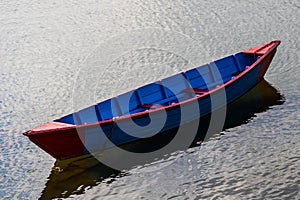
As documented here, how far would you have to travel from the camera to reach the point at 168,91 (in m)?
21.5

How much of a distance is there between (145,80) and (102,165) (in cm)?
724

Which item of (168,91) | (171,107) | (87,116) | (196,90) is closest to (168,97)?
(168,91)

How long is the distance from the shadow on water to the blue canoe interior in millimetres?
1516

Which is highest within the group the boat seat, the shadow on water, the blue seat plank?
the blue seat plank

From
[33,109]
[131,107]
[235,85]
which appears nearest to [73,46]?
[33,109]

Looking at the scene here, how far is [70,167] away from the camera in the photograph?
59.8ft

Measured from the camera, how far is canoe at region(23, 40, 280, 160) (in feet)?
57.8

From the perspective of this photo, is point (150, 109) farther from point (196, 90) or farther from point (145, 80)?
point (145, 80)

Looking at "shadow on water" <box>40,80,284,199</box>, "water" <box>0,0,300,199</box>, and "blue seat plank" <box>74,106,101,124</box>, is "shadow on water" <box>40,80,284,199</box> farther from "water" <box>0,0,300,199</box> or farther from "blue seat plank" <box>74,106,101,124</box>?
"blue seat plank" <box>74,106,101,124</box>

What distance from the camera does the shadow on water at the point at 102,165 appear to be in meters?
17.2

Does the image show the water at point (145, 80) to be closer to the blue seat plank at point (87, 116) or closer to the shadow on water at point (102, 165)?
the shadow on water at point (102, 165)

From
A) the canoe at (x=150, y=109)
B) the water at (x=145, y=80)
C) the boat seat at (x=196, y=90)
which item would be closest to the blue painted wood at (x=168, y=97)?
the canoe at (x=150, y=109)

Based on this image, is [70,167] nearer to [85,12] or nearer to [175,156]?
[175,156]

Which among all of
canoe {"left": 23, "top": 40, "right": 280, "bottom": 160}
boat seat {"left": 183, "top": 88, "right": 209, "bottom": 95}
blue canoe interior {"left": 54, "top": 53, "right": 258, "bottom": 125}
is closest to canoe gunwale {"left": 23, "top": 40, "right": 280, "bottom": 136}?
canoe {"left": 23, "top": 40, "right": 280, "bottom": 160}
